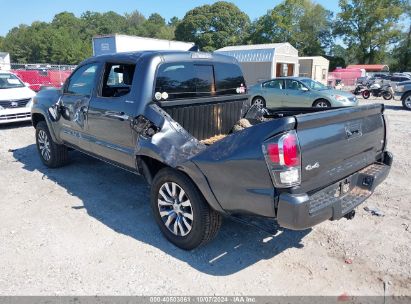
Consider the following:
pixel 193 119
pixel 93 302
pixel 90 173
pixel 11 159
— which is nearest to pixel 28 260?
pixel 93 302

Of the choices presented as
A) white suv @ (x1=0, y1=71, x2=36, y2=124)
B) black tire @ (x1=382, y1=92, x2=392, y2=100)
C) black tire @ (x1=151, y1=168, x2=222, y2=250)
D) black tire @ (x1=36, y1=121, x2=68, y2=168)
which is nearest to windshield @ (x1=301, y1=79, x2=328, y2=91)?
black tire @ (x1=382, y1=92, x2=392, y2=100)

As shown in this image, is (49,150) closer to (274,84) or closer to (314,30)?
(274,84)

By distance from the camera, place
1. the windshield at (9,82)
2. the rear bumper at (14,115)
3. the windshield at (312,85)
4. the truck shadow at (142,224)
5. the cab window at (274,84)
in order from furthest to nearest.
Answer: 1. the cab window at (274,84)
2. the windshield at (312,85)
3. the windshield at (9,82)
4. the rear bumper at (14,115)
5. the truck shadow at (142,224)

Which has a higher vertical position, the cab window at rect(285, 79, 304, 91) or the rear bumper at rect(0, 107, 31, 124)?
the cab window at rect(285, 79, 304, 91)

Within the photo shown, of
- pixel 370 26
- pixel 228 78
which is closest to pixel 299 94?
pixel 228 78

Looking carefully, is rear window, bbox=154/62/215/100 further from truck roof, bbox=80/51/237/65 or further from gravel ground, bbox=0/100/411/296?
gravel ground, bbox=0/100/411/296

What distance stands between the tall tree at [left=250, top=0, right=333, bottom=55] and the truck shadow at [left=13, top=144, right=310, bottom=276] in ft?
217

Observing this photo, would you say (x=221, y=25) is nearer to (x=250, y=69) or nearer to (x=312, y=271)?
(x=250, y=69)

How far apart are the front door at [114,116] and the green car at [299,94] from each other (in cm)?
799

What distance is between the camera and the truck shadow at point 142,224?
3.42 meters

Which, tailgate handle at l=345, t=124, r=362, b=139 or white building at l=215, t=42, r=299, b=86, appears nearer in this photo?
tailgate handle at l=345, t=124, r=362, b=139

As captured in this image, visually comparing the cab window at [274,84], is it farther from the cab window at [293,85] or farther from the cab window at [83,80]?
the cab window at [83,80]

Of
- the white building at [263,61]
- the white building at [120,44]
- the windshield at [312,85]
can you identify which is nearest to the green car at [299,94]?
the windshield at [312,85]

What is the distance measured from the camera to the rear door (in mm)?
→ 12758
